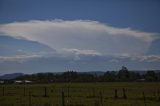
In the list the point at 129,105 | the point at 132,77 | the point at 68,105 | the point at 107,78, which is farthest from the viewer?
the point at 132,77

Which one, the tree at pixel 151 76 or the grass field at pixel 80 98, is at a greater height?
the tree at pixel 151 76

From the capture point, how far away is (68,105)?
24641 millimetres

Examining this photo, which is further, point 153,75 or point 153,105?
point 153,75

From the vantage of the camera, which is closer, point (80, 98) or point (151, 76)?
point (80, 98)

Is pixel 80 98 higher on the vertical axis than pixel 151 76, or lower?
lower

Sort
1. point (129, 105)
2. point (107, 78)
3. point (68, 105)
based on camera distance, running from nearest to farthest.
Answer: point (68, 105), point (129, 105), point (107, 78)

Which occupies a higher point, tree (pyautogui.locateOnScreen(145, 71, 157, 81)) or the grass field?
tree (pyautogui.locateOnScreen(145, 71, 157, 81))

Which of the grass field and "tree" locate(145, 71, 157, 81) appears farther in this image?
"tree" locate(145, 71, 157, 81)

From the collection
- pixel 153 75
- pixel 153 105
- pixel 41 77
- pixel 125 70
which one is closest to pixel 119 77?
pixel 125 70

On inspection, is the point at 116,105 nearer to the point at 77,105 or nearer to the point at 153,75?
the point at 77,105

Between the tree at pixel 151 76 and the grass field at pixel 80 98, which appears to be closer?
the grass field at pixel 80 98

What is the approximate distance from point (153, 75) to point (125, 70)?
16.2 meters

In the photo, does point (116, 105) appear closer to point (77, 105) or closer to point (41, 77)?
point (77, 105)

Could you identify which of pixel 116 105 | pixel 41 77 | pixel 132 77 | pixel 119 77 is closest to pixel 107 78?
pixel 119 77
